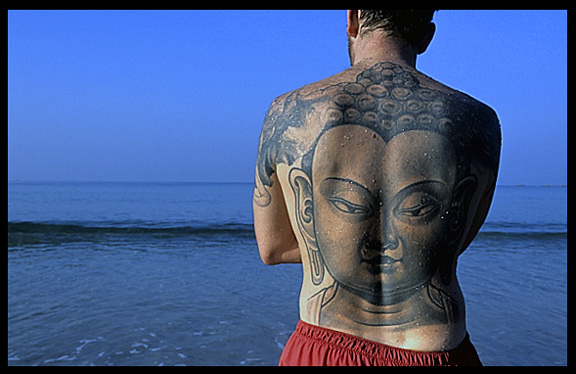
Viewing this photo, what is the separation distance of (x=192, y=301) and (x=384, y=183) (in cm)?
551

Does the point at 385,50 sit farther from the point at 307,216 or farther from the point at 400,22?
the point at 307,216

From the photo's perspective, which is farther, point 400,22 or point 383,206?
point 400,22

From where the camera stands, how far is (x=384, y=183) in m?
1.84

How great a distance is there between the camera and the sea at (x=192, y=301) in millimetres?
5082

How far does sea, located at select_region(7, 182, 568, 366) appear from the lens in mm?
5082

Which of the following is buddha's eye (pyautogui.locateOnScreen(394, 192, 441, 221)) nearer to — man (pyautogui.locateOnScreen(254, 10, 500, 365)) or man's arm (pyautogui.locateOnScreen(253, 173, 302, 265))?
man (pyautogui.locateOnScreen(254, 10, 500, 365))

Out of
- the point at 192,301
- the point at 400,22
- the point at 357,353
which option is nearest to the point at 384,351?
the point at 357,353

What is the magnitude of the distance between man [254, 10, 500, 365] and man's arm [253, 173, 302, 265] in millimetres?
69

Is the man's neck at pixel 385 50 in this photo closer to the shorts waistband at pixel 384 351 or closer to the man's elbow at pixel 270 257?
the man's elbow at pixel 270 257

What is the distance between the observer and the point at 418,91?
1.94m

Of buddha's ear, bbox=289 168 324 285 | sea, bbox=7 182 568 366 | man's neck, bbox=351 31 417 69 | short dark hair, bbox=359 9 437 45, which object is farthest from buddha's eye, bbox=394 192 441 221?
sea, bbox=7 182 568 366
